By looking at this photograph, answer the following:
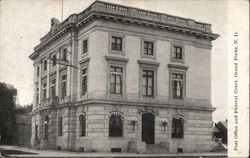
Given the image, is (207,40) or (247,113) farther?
(207,40)

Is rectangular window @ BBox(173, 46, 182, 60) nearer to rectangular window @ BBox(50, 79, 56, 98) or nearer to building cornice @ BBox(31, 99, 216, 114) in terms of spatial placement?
building cornice @ BBox(31, 99, 216, 114)

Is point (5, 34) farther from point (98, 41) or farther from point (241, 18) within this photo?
point (241, 18)

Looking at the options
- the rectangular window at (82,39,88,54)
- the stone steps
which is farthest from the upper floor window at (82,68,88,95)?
the stone steps

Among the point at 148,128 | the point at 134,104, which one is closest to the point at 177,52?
the point at 134,104

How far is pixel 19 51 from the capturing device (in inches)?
835

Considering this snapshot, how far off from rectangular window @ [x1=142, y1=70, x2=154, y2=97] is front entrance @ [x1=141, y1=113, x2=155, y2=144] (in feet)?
4.48

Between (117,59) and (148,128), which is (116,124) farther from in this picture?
(117,59)

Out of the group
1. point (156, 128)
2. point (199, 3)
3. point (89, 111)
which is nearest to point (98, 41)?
point (89, 111)

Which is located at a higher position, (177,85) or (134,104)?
(177,85)

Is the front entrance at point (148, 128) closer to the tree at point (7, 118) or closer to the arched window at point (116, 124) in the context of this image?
the arched window at point (116, 124)

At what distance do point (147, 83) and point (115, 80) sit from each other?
2.33 metres

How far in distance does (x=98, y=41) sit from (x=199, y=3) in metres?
10.2

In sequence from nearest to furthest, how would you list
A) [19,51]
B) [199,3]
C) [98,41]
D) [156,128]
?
[199,3]
[19,51]
[98,41]
[156,128]

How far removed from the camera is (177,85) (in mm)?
27641
